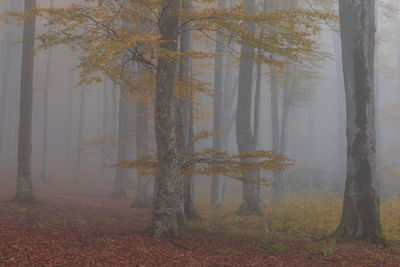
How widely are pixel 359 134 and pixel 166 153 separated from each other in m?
4.66

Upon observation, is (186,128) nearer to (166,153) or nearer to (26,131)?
(166,153)

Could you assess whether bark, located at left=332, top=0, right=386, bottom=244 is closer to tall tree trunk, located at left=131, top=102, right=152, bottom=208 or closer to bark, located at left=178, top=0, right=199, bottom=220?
bark, located at left=178, top=0, right=199, bottom=220

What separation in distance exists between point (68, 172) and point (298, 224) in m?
23.2

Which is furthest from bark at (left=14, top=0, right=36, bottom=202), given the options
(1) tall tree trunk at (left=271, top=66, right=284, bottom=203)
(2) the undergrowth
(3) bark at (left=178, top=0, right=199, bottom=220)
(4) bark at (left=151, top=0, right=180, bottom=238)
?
(1) tall tree trunk at (left=271, top=66, right=284, bottom=203)

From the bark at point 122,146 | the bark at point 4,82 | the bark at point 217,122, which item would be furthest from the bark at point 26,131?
the bark at point 4,82

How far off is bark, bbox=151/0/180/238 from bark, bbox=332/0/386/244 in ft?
13.1

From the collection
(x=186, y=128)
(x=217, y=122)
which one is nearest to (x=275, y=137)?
(x=217, y=122)

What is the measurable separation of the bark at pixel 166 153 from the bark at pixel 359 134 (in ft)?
13.1

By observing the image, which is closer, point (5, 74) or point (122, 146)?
point (122, 146)

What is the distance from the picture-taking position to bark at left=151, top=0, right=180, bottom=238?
6.65 m

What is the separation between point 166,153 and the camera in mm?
6695

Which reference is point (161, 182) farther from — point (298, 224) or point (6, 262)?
point (298, 224)

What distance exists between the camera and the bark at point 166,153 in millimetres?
6648

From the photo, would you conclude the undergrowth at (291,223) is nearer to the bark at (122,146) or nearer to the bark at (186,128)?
the bark at (186,128)
